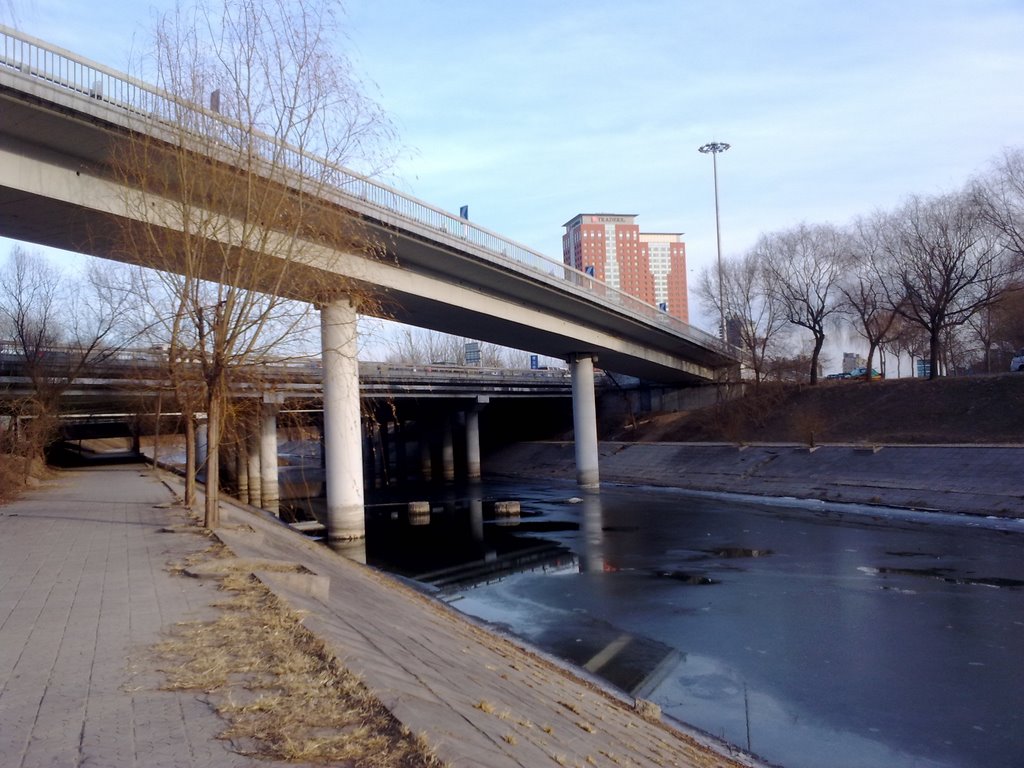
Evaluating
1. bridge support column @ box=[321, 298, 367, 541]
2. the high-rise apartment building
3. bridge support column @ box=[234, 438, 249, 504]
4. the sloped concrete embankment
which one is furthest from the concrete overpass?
the high-rise apartment building

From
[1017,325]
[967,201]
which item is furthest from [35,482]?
[1017,325]

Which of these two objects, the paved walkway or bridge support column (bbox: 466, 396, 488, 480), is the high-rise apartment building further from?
the paved walkway

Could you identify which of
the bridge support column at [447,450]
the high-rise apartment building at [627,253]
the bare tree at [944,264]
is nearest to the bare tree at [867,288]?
the bare tree at [944,264]

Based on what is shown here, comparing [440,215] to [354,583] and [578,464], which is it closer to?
[354,583]

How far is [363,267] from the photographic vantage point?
28516mm

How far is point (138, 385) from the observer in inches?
1358

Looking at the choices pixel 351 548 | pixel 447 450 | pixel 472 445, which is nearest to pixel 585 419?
pixel 472 445

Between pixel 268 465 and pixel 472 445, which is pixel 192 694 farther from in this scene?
pixel 472 445

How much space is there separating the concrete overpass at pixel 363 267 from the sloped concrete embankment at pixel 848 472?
19.7 ft

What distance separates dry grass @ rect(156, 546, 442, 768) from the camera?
17.8 feet

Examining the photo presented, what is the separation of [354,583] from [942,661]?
36.4 feet

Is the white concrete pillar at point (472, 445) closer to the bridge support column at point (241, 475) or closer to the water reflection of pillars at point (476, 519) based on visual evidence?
the bridge support column at point (241, 475)

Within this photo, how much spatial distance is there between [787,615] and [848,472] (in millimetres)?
24119

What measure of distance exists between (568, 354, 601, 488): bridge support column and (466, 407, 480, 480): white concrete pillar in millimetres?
19544
